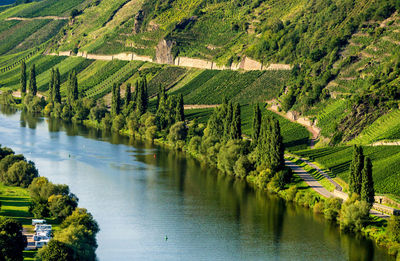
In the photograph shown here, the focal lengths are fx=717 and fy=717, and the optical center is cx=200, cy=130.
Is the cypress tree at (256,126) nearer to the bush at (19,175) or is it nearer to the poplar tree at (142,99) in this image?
the bush at (19,175)

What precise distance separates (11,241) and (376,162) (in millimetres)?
44709

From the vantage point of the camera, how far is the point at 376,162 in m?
83.4

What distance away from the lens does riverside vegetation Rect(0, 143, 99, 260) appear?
55938 millimetres

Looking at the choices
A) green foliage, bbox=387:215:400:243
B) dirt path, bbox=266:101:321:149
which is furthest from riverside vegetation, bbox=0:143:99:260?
dirt path, bbox=266:101:321:149

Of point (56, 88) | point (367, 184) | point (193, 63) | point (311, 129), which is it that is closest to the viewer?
point (367, 184)

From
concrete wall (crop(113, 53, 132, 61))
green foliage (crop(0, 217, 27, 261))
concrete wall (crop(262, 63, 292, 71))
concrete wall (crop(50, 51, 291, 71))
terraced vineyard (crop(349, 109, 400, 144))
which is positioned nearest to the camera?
green foliage (crop(0, 217, 27, 261))

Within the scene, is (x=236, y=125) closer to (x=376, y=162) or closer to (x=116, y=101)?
(x=376, y=162)

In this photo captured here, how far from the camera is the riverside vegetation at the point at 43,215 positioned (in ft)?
184

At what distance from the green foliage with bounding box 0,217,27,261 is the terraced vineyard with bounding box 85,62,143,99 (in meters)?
105

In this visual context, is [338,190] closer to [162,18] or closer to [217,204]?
[217,204]

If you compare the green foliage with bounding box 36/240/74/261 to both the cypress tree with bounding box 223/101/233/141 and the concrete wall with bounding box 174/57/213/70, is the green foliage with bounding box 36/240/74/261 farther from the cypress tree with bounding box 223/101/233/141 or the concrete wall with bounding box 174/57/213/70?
the concrete wall with bounding box 174/57/213/70

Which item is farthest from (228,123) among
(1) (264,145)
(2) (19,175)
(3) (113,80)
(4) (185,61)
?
(3) (113,80)

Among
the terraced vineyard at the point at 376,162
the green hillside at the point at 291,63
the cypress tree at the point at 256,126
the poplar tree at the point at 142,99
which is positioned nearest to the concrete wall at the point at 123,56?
the green hillside at the point at 291,63

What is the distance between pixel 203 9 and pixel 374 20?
233ft
